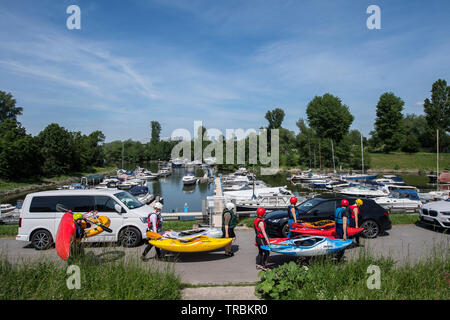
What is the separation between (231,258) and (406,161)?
85.4 m

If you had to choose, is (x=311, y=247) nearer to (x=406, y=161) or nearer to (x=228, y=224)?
(x=228, y=224)

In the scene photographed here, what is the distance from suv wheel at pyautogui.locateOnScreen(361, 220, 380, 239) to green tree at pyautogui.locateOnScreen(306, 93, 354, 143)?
8547 centimetres

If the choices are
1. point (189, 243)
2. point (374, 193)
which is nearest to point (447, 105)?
point (374, 193)

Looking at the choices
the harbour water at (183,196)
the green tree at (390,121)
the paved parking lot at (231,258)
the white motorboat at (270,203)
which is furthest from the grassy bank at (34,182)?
the green tree at (390,121)

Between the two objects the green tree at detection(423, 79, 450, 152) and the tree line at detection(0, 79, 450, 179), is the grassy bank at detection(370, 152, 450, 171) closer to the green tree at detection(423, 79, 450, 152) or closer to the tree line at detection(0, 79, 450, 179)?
the tree line at detection(0, 79, 450, 179)

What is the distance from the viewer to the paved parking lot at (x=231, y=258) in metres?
7.49

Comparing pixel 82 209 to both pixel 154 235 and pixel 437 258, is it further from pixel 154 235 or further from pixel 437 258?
pixel 437 258

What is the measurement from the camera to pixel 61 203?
34.6ft

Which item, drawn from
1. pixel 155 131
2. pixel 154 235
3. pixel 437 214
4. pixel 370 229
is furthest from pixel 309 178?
pixel 155 131

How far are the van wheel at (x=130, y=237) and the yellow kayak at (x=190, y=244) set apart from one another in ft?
5.48

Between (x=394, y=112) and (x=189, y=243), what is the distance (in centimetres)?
9791

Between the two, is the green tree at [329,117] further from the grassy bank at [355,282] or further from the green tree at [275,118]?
the grassy bank at [355,282]

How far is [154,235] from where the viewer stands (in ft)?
30.1

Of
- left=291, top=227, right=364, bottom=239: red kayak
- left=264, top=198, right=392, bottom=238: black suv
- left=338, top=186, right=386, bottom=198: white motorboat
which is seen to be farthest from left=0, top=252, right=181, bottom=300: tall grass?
left=338, top=186, right=386, bottom=198: white motorboat
